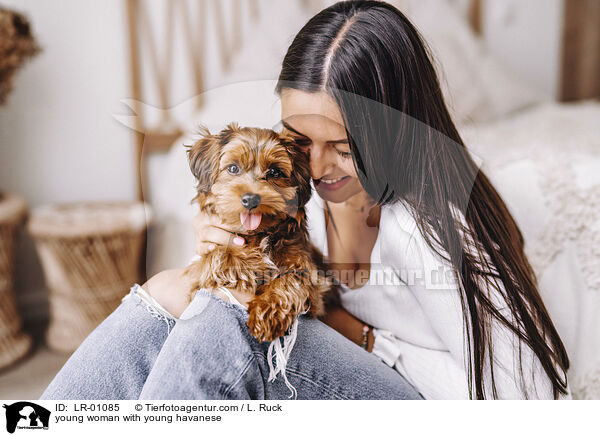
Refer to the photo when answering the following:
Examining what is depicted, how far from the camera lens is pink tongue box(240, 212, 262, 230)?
559 millimetres

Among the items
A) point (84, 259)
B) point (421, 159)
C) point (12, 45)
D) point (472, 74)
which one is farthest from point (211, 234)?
point (472, 74)

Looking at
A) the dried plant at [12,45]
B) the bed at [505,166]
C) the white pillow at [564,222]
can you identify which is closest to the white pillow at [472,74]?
the bed at [505,166]

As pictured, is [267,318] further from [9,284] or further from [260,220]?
[9,284]

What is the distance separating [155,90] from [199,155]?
3.20 ft

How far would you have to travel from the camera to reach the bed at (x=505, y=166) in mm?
617

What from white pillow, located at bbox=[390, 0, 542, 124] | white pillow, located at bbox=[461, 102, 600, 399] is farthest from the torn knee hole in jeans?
white pillow, located at bbox=[390, 0, 542, 124]

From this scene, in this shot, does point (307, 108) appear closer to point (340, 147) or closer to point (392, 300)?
point (340, 147)

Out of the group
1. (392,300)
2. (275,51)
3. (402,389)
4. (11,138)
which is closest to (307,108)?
(275,51)

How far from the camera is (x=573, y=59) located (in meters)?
2.27

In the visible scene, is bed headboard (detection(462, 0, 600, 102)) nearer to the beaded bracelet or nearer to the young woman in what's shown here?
the young woman

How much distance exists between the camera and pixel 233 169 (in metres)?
0.56

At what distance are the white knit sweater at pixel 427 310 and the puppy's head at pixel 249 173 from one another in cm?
6
